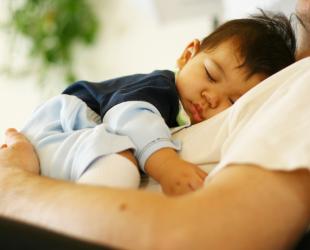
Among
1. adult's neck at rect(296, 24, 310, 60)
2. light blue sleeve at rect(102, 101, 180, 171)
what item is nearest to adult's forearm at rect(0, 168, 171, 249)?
light blue sleeve at rect(102, 101, 180, 171)

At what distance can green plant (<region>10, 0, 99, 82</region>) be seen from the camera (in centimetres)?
267

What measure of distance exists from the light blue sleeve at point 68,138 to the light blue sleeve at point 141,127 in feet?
0.09

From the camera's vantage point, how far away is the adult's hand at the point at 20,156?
72 cm

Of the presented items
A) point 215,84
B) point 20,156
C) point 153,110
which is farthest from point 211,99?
point 20,156

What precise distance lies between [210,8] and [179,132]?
1.83 metres

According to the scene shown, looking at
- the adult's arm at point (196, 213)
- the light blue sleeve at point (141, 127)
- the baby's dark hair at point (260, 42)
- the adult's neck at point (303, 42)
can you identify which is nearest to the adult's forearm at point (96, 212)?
the adult's arm at point (196, 213)

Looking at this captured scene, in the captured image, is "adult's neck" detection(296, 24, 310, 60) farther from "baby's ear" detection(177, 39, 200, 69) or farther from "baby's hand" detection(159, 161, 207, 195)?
"baby's hand" detection(159, 161, 207, 195)

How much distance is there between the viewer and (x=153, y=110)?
32.3 inches

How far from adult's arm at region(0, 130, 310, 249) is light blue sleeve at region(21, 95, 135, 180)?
0.13 metres

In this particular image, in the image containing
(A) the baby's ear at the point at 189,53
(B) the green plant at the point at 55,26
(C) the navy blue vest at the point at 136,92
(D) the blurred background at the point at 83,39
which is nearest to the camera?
(C) the navy blue vest at the point at 136,92

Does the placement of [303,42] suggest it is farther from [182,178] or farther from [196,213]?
[196,213]

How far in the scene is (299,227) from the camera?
52cm

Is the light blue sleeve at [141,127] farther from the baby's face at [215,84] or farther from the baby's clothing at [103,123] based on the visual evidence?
the baby's face at [215,84]

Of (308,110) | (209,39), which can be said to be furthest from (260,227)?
(209,39)
